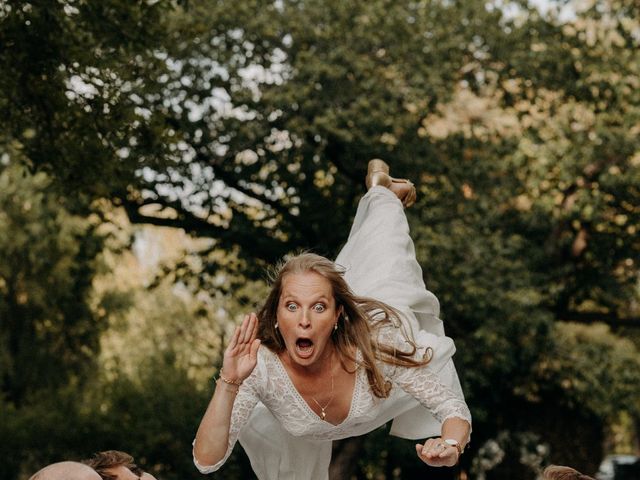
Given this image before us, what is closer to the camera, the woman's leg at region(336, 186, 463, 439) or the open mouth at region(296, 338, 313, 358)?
the open mouth at region(296, 338, 313, 358)

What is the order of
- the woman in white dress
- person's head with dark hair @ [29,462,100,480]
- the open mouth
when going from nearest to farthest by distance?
person's head with dark hair @ [29,462,100,480], the woman in white dress, the open mouth

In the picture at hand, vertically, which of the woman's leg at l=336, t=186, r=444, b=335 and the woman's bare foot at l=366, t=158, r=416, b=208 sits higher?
the woman's bare foot at l=366, t=158, r=416, b=208

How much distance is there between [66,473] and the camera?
103 inches

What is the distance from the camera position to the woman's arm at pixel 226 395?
3668mm

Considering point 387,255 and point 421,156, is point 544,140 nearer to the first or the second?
point 421,156

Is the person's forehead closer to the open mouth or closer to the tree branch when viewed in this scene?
the open mouth

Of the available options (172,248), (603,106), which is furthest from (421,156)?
(172,248)

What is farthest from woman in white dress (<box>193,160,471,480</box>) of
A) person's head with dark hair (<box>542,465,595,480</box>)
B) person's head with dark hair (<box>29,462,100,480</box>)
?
person's head with dark hair (<box>29,462,100,480</box>)

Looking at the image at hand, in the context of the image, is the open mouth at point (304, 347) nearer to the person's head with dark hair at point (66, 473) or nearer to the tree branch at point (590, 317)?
the person's head with dark hair at point (66, 473)

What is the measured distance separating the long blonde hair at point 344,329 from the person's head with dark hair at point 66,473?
1.67 meters

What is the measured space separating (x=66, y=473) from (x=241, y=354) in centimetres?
115

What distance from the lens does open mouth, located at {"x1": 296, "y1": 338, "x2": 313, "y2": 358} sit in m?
4.09

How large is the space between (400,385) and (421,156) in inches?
317

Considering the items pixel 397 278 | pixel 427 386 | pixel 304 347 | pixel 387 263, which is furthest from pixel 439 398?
pixel 387 263
